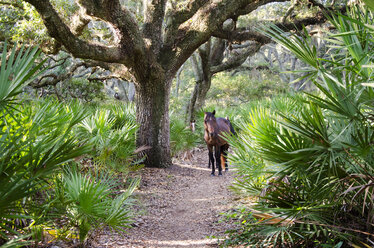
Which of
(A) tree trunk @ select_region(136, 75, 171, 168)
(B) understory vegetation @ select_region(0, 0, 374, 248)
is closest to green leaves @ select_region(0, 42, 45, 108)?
(B) understory vegetation @ select_region(0, 0, 374, 248)

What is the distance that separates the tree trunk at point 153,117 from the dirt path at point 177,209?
55 centimetres

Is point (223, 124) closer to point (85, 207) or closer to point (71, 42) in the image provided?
point (71, 42)

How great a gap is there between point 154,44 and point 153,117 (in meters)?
2.00

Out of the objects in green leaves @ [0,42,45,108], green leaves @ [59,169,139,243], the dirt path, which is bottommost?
the dirt path

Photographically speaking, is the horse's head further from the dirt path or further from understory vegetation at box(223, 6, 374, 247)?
understory vegetation at box(223, 6, 374, 247)

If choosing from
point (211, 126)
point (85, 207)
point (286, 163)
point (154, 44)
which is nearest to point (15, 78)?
point (85, 207)

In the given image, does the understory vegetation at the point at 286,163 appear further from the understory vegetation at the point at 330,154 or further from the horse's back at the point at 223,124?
the horse's back at the point at 223,124

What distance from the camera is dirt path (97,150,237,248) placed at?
15.8 ft

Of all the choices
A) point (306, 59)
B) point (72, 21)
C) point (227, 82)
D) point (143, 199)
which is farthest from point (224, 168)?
point (227, 82)

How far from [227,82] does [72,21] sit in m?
16.0

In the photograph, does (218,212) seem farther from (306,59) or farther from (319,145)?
(306,59)

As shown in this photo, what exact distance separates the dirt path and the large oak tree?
1.02m

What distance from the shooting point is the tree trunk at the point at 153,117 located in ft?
29.1

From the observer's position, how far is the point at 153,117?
900 centimetres
